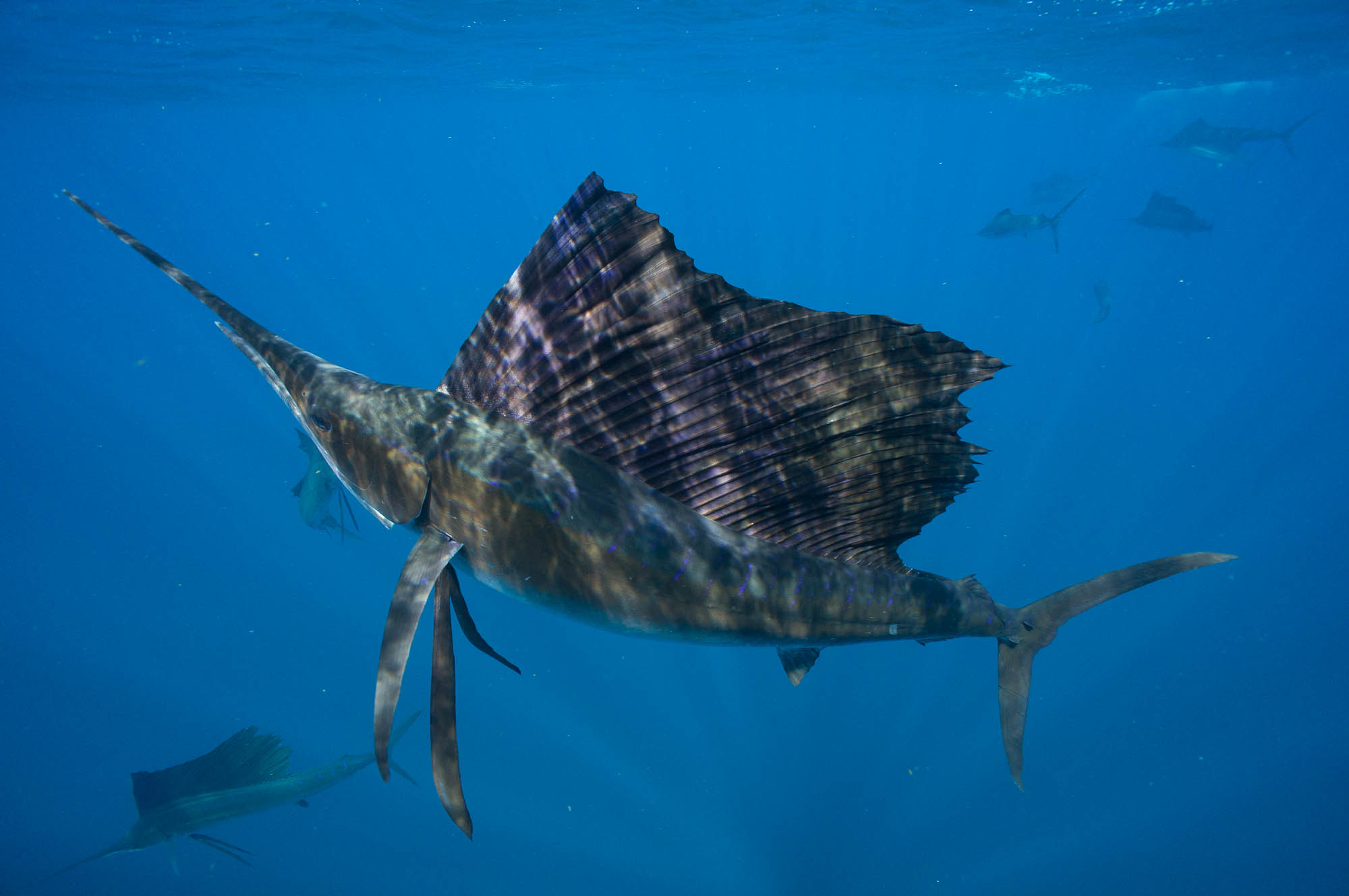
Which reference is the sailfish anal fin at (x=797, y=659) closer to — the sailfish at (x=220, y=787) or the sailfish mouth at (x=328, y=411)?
the sailfish mouth at (x=328, y=411)

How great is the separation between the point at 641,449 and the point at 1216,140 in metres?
19.1

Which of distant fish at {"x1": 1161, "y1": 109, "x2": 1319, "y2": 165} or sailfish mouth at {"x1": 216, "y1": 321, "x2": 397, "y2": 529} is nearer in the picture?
sailfish mouth at {"x1": 216, "y1": 321, "x2": 397, "y2": 529}

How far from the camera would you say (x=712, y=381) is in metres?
1.71

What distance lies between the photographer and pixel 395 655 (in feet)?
5.63

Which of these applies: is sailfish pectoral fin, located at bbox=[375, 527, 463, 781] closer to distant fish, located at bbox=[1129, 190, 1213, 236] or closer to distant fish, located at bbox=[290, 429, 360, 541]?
distant fish, located at bbox=[290, 429, 360, 541]

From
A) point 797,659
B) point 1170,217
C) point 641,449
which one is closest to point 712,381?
point 641,449

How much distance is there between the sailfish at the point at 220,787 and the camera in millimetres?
6215

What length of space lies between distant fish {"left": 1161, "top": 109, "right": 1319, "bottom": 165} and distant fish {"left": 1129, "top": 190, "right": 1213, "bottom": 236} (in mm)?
2671

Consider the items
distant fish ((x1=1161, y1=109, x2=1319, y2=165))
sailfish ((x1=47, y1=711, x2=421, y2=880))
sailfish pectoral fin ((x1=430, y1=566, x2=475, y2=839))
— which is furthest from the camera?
distant fish ((x1=1161, y1=109, x2=1319, y2=165))

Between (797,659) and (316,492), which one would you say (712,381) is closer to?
(797,659)

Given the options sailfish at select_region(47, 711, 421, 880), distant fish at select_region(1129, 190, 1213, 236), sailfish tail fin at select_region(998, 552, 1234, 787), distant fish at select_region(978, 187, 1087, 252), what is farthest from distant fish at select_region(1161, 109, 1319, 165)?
sailfish at select_region(47, 711, 421, 880)

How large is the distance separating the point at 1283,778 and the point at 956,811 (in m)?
5.75

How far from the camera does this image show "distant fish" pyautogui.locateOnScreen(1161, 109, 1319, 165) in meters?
14.2

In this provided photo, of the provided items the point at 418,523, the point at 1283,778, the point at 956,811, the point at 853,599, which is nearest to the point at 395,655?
the point at 418,523
